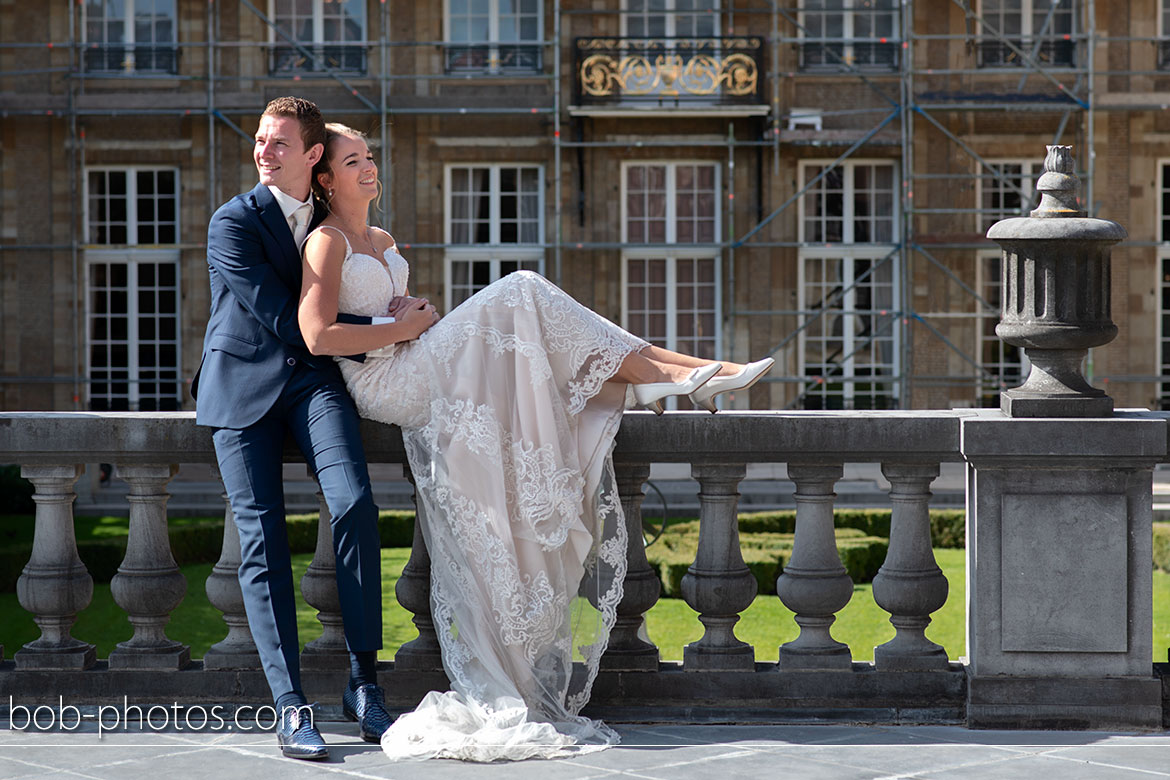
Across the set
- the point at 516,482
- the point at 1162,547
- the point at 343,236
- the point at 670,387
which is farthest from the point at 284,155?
the point at 1162,547

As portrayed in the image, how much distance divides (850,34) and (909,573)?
16640mm

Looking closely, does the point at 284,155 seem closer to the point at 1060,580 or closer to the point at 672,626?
the point at 1060,580

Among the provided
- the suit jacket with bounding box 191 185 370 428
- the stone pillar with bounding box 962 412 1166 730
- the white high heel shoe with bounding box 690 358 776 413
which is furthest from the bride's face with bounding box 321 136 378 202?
the stone pillar with bounding box 962 412 1166 730

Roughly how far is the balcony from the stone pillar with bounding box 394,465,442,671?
1525cm

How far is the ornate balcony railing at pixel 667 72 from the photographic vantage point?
61.9ft

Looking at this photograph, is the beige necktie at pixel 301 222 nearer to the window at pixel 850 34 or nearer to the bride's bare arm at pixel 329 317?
the bride's bare arm at pixel 329 317

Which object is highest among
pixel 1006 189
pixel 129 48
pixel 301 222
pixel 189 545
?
pixel 129 48

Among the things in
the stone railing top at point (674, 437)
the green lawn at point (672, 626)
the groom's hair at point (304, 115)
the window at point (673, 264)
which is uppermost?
the window at point (673, 264)

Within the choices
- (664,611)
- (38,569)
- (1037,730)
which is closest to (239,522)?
(38,569)

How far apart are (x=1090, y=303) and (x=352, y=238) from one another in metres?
2.01

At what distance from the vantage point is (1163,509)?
14258 millimetres

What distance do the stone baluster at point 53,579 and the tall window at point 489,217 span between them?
15506 millimetres

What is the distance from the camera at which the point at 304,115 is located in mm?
3893

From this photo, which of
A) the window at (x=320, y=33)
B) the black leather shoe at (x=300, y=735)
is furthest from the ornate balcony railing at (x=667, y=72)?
the black leather shoe at (x=300, y=735)
